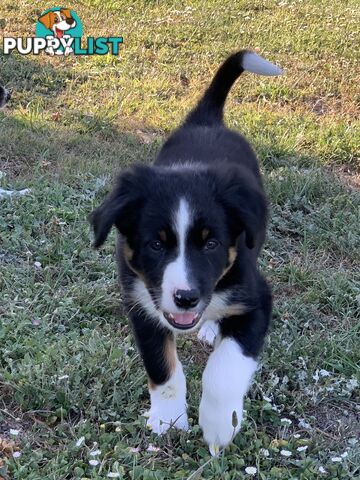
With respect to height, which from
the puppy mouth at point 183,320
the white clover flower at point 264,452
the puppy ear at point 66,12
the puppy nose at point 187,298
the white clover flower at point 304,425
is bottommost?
the puppy ear at point 66,12

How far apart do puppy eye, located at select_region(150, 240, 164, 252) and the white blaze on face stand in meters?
0.08

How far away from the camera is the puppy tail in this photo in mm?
3986

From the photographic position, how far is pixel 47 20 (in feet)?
29.4

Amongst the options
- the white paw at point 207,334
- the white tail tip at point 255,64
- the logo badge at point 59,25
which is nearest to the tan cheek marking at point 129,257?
the white paw at point 207,334

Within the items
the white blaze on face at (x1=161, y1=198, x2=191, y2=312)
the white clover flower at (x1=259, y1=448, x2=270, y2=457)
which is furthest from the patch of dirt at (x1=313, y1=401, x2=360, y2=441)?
the white blaze on face at (x1=161, y1=198, x2=191, y2=312)

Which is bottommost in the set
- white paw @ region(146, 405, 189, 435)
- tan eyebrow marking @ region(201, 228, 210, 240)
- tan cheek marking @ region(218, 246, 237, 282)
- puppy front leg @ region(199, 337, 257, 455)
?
white paw @ region(146, 405, 189, 435)

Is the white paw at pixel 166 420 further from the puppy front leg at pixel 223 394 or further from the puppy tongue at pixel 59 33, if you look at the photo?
the puppy tongue at pixel 59 33

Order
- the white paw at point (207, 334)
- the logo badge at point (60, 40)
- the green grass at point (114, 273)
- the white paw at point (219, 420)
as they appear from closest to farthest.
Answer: the white paw at point (219, 420), the green grass at point (114, 273), the white paw at point (207, 334), the logo badge at point (60, 40)

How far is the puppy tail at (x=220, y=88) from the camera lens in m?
3.99

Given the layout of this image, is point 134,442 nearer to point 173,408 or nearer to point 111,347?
point 173,408

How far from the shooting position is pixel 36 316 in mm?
3482

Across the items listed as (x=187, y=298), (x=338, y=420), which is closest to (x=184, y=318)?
(x=187, y=298)

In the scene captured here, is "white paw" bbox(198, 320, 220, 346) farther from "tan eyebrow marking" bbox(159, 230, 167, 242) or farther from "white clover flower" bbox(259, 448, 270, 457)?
"tan eyebrow marking" bbox(159, 230, 167, 242)

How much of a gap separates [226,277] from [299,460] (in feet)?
2.33
